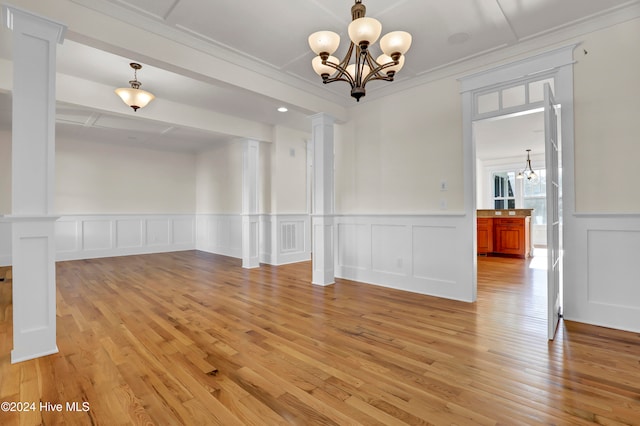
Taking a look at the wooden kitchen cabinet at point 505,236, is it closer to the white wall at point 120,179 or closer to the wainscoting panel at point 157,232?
the white wall at point 120,179

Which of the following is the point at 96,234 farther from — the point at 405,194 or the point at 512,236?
the point at 512,236

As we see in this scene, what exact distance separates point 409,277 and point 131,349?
3.23 metres

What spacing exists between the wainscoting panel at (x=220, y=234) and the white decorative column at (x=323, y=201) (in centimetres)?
327

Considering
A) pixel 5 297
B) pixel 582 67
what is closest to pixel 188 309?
pixel 5 297

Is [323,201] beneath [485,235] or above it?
above

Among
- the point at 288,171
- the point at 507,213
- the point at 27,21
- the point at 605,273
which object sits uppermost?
the point at 27,21

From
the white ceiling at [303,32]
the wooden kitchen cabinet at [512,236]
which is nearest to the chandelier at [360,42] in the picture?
the white ceiling at [303,32]

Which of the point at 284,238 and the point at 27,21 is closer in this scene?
the point at 27,21

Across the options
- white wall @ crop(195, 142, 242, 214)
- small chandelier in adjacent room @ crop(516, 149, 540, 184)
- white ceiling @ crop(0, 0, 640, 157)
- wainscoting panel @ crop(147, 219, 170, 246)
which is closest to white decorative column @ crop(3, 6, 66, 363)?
white ceiling @ crop(0, 0, 640, 157)

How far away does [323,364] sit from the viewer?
2.17 metres

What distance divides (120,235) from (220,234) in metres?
2.45

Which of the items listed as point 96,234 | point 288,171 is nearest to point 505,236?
point 288,171

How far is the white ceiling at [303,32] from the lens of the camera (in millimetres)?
2629

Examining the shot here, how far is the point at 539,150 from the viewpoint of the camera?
877cm
